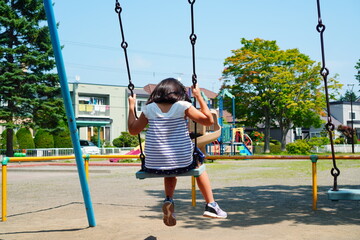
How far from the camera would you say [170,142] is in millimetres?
3977

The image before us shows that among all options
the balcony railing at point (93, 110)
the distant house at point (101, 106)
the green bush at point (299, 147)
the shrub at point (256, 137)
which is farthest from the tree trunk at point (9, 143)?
the shrub at point (256, 137)

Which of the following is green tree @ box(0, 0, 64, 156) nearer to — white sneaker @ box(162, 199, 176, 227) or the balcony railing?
the balcony railing

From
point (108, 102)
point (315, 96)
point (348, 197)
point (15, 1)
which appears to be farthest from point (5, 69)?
point (348, 197)

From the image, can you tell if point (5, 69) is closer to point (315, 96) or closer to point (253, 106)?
point (253, 106)

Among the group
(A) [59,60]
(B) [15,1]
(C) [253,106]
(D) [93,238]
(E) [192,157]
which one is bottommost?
(D) [93,238]

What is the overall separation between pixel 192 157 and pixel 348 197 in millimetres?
1720

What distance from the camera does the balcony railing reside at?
148 ft

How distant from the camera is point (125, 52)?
15.0 feet

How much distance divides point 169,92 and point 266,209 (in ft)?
12.0

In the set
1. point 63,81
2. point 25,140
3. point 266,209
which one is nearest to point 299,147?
point 25,140

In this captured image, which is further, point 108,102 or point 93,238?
point 108,102

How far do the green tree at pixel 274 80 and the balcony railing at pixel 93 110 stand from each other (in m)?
14.7

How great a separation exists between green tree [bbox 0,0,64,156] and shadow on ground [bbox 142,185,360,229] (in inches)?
807

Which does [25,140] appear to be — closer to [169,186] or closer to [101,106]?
[101,106]
